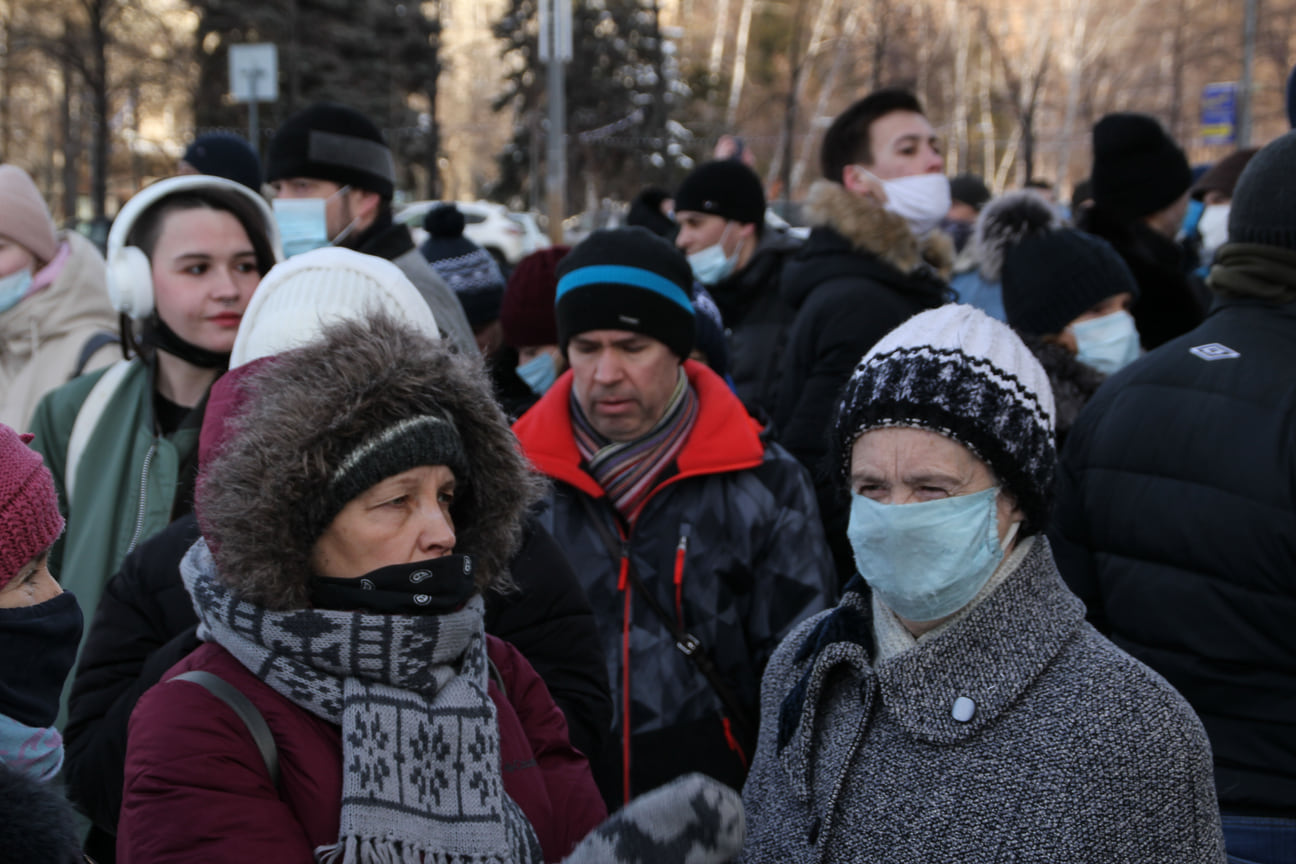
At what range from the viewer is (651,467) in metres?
3.34

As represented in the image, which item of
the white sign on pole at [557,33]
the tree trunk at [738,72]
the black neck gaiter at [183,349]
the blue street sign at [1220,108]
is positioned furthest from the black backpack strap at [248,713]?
the tree trunk at [738,72]

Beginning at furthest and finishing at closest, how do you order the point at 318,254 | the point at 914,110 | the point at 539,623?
the point at 914,110
the point at 318,254
the point at 539,623

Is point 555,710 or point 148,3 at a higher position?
point 148,3

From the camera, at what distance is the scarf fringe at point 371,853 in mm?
1817

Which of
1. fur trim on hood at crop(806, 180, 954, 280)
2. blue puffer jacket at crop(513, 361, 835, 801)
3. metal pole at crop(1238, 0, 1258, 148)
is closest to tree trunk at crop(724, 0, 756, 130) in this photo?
metal pole at crop(1238, 0, 1258, 148)

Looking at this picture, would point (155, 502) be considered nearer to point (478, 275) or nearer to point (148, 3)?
point (478, 275)

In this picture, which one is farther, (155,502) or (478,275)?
(478,275)

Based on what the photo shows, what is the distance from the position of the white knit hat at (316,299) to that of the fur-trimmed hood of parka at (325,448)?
0.40m

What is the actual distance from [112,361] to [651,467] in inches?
84.6

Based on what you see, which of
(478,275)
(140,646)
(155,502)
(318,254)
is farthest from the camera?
(478,275)

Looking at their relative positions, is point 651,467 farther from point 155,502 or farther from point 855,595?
point 155,502

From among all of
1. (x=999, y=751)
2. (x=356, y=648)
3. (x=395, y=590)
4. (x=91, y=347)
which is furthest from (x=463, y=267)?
(x=999, y=751)

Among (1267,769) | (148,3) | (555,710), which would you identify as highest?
(148,3)

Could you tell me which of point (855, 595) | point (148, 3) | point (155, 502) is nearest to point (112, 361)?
point (155, 502)
